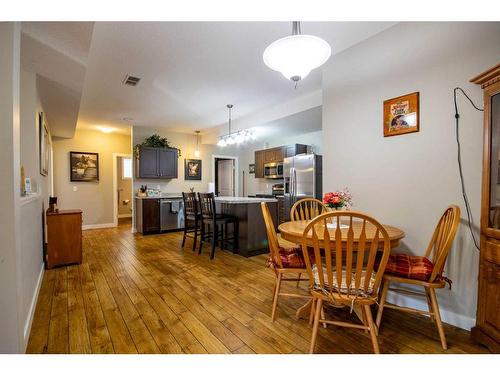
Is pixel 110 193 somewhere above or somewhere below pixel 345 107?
below

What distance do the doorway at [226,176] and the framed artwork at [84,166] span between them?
3235 mm

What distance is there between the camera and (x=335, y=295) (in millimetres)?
1494

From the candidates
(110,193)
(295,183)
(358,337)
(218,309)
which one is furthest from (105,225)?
(358,337)

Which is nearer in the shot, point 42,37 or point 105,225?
point 42,37

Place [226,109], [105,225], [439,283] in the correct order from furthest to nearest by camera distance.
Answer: [105,225] → [226,109] → [439,283]

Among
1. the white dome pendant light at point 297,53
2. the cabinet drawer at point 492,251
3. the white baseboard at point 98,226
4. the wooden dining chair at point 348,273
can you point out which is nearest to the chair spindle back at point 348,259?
the wooden dining chair at point 348,273

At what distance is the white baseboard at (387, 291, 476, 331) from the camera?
1806 millimetres

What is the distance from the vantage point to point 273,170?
21.2 feet

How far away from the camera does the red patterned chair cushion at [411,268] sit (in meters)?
1.66

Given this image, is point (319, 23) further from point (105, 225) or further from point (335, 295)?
point (105, 225)

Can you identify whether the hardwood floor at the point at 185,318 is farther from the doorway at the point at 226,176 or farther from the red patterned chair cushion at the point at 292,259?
the doorway at the point at 226,176

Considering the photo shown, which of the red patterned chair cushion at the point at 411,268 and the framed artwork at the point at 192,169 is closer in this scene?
the red patterned chair cushion at the point at 411,268

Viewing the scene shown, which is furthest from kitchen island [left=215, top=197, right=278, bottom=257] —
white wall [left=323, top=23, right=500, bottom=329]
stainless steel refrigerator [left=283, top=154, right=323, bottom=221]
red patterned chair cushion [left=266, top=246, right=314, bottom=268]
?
stainless steel refrigerator [left=283, top=154, right=323, bottom=221]
